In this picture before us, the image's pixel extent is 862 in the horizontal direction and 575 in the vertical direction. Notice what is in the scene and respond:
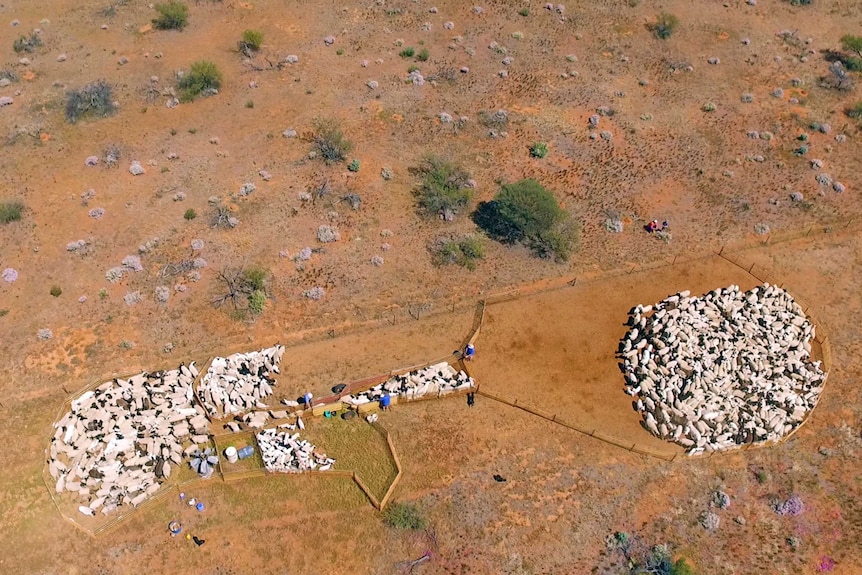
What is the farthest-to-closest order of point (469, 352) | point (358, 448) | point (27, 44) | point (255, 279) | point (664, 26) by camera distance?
point (664, 26), point (27, 44), point (255, 279), point (469, 352), point (358, 448)

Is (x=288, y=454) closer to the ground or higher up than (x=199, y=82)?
closer to the ground

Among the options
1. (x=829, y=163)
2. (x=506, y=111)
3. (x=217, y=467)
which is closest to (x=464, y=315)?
(x=217, y=467)

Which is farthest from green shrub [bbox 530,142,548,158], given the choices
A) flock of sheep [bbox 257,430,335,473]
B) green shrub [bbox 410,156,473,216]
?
flock of sheep [bbox 257,430,335,473]

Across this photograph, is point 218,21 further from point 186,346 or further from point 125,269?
point 186,346

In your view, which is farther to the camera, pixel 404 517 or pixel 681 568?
pixel 404 517

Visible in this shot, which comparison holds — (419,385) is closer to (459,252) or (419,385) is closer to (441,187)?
(459,252)

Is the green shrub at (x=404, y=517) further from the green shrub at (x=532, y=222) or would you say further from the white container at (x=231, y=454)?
the green shrub at (x=532, y=222)

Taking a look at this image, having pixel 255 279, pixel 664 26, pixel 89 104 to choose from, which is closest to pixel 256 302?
pixel 255 279
